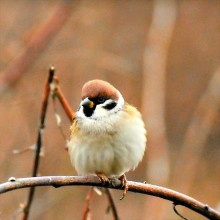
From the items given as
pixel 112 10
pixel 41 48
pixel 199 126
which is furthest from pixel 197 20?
pixel 41 48

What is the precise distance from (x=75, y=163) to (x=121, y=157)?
212mm

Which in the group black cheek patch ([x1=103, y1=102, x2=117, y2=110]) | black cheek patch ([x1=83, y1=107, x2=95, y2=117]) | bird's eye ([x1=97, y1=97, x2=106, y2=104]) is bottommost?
black cheek patch ([x1=83, y1=107, x2=95, y2=117])

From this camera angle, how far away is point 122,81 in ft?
22.3

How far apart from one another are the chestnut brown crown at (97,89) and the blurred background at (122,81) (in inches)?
53.2

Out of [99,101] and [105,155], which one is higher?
[99,101]

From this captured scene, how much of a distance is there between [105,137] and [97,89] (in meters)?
0.22

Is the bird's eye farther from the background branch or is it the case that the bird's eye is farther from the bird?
the background branch

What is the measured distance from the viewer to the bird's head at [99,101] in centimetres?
248

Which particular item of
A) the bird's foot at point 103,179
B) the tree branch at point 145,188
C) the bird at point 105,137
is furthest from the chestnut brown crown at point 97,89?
the tree branch at point 145,188

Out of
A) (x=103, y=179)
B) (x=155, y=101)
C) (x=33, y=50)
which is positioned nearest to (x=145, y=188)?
(x=103, y=179)

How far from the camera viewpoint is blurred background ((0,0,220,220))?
13.5 feet

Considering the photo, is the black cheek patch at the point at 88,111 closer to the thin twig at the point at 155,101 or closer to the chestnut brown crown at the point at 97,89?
the chestnut brown crown at the point at 97,89

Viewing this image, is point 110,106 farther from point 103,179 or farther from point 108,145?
point 103,179

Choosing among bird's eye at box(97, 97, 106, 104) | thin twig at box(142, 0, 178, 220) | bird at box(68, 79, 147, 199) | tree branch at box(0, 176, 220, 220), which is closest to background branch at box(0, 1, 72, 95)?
thin twig at box(142, 0, 178, 220)
